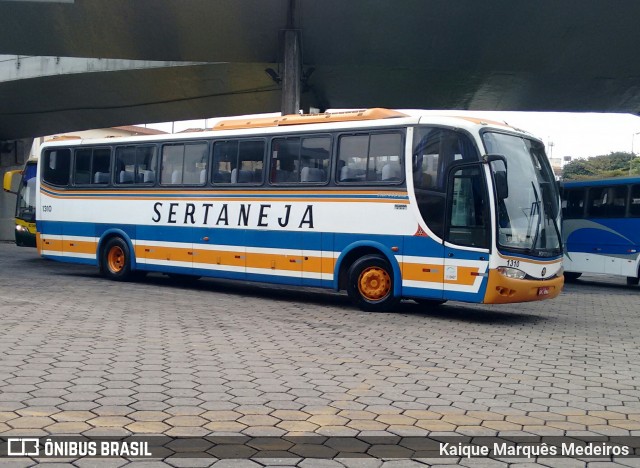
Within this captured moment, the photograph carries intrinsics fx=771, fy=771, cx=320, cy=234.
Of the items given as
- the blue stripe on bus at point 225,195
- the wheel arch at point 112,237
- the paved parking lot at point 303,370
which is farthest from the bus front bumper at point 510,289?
the wheel arch at point 112,237

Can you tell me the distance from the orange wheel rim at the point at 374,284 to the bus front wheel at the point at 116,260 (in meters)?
6.33

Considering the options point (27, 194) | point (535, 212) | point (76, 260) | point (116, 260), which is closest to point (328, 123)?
point (535, 212)

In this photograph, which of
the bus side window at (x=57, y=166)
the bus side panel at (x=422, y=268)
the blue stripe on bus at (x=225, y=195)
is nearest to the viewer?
the bus side panel at (x=422, y=268)

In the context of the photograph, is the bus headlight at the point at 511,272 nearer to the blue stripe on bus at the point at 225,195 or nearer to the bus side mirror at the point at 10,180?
the blue stripe on bus at the point at 225,195

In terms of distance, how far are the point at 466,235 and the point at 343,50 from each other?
1223 centimetres

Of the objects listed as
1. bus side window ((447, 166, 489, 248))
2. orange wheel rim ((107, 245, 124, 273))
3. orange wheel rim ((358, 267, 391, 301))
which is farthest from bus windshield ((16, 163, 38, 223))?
bus side window ((447, 166, 489, 248))

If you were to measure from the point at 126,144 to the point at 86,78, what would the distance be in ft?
33.9

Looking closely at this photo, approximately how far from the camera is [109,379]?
684 cm

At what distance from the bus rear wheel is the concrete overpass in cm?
953

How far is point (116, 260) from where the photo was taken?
1769 centimetres

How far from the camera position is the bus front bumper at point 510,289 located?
11625 mm

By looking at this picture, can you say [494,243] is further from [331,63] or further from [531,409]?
[331,63]

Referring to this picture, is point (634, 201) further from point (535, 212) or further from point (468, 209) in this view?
point (468, 209)

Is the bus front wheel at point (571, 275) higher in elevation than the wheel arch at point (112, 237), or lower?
lower
